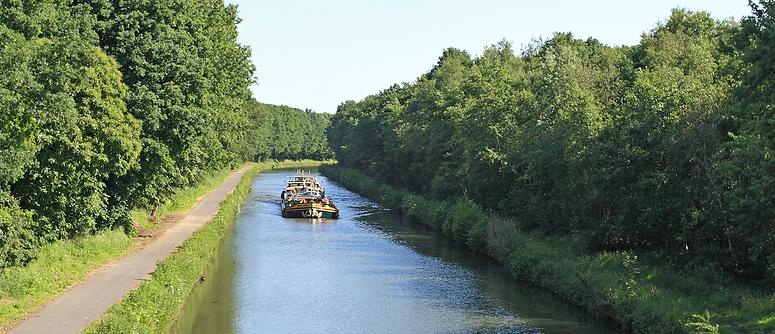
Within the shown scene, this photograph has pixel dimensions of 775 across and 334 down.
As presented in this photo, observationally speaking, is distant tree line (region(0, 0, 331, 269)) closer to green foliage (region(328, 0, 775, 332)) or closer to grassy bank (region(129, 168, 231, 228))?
grassy bank (region(129, 168, 231, 228))

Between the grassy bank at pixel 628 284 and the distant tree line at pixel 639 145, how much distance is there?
1.26 m

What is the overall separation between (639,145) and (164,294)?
19.9 metres

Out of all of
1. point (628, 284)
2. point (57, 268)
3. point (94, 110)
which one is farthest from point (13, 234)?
point (628, 284)

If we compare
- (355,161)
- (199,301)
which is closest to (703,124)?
(199,301)

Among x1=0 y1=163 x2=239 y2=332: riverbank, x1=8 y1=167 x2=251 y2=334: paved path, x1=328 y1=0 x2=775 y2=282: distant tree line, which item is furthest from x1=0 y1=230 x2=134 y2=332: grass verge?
x1=328 y1=0 x2=775 y2=282: distant tree line

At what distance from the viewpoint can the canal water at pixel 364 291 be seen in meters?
30.7

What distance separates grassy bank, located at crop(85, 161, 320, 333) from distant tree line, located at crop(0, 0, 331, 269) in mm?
3914

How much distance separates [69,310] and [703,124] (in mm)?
23723

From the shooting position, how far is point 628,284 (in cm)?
3005

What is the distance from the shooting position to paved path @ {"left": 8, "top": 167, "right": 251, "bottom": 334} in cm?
2397

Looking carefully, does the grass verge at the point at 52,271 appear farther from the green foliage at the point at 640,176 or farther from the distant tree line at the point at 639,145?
the distant tree line at the point at 639,145

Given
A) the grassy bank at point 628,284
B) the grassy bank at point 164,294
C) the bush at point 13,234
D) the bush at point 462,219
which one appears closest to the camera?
the grassy bank at point 164,294

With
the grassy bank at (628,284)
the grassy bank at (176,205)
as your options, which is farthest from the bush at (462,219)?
the grassy bank at (176,205)

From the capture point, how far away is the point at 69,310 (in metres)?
26.0
